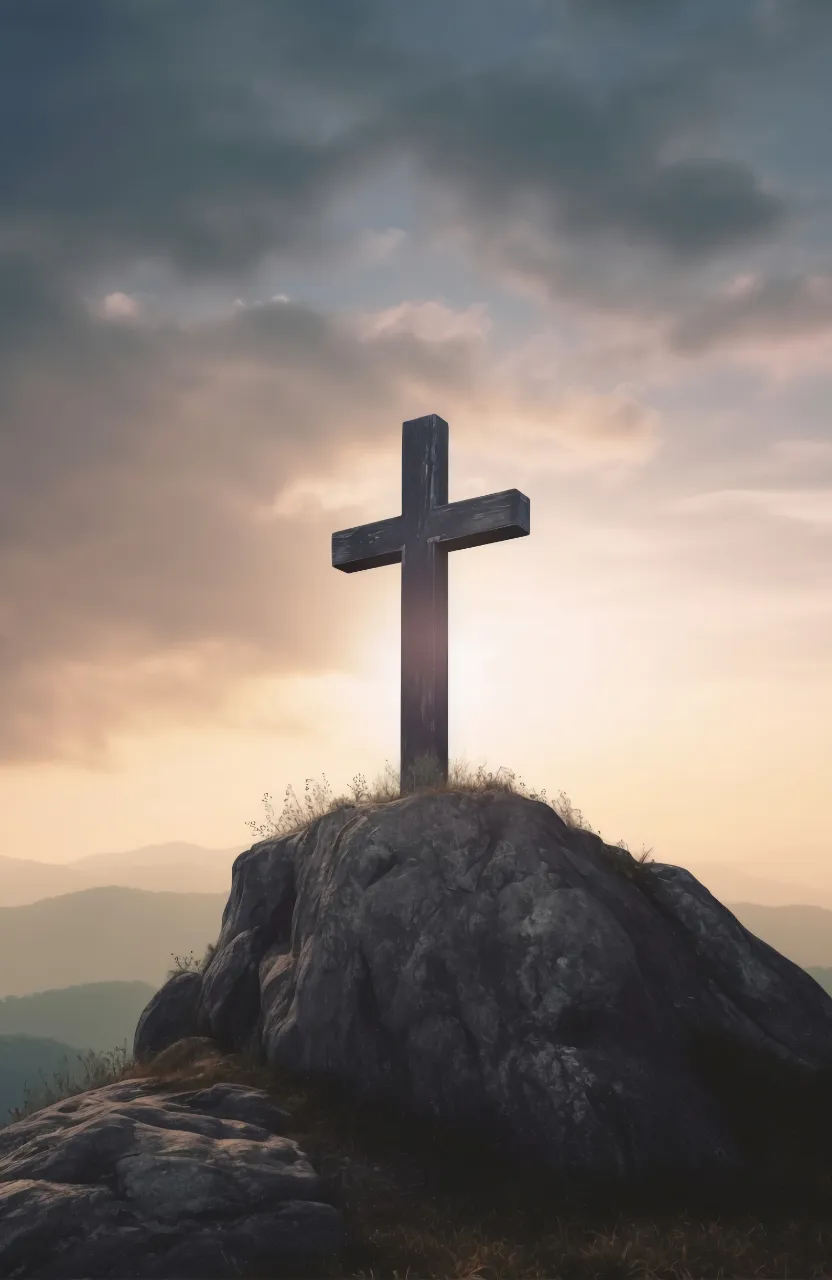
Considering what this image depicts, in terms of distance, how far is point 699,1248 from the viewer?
7.86m

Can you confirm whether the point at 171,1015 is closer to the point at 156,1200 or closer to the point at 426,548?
the point at 156,1200

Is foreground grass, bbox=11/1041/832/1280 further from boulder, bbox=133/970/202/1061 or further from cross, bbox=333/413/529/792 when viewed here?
cross, bbox=333/413/529/792

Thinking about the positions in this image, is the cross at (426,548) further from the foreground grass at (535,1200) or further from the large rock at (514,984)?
the foreground grass at (535,1200)

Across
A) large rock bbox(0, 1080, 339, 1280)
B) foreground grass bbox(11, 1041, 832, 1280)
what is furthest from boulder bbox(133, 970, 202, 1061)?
large rock bbox(0, 1080, 339, 1280)

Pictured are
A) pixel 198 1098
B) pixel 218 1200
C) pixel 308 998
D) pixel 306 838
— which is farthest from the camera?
pixel 306 838

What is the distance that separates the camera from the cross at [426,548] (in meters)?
13.6

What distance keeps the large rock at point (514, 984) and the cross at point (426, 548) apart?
1762 mm

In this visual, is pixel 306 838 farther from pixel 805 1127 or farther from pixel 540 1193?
pixel 805 1127

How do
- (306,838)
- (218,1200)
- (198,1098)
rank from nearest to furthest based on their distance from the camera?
(218,1200) → (198,1098) → (306,838)

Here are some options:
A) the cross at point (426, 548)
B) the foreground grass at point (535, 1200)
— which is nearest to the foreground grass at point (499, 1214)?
the foreground grass at point (535, 1200)

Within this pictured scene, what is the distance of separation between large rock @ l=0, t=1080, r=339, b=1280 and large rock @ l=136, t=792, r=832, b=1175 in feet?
6.05

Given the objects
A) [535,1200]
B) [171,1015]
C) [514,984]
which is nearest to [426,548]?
[514,984]

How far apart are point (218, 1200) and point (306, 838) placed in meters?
5.67

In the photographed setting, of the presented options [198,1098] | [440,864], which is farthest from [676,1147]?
[198,1098]
